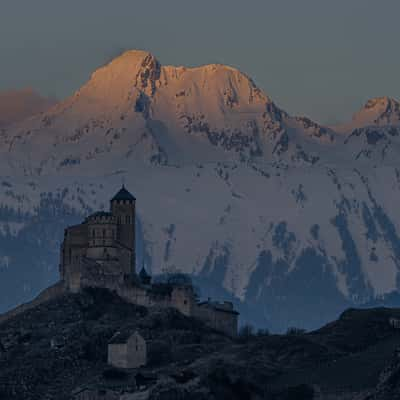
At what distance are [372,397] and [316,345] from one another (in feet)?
126

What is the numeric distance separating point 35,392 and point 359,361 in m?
26.6

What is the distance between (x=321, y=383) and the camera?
572 feet

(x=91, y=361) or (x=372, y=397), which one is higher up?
(x=91, y=361)

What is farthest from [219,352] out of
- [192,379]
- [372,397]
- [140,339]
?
[372,397]

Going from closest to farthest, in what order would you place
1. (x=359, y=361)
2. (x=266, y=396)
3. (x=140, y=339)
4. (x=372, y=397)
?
(x=372, y=397), (x=266, y=396), (x=359, y=361), (x=140, y=339)

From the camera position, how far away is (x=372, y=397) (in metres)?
160

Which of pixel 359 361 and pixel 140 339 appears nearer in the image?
pixel 359 361

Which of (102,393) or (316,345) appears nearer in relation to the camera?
(102,393)

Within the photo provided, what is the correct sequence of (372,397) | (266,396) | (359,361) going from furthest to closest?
(359,361)
(266,396)
(372,397)

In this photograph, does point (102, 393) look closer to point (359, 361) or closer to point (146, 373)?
point (146, 373)

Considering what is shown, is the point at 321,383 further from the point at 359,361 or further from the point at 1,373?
the point at 1,373

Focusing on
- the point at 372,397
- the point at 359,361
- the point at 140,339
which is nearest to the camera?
the point at 372,397

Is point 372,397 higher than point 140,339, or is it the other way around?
point 140,339

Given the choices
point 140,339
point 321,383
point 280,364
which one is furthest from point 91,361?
point 321,383
